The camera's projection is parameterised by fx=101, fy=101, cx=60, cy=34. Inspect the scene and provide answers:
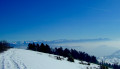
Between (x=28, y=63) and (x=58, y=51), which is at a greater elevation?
(x=28, y=63)

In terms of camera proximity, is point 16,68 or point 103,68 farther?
point 103,68

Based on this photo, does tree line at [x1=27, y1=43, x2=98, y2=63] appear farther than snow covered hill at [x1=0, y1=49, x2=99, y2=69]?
Yes

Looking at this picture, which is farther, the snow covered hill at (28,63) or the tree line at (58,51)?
the tree line at (58,51)

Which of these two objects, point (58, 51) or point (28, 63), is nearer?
point (28, 63)

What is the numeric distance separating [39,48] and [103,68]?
47.9 m

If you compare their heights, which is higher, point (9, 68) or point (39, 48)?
point (9, 68)

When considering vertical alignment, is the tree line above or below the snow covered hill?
below

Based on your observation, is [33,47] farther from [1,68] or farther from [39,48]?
[1,68]

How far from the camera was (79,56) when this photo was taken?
87.1 metres

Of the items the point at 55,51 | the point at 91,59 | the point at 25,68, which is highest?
the point at 25,68

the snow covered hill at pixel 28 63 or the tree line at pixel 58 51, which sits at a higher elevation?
the snow covered hill at pixel 28 63

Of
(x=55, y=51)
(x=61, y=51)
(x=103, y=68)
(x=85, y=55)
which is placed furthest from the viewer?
(x=85, y=55)

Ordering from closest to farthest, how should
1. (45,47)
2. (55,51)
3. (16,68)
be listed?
1. (16,68)
2. (45,47)
3. (55,51)

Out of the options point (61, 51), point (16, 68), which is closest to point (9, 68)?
point (16, 68)
